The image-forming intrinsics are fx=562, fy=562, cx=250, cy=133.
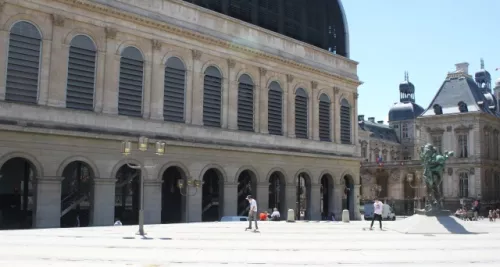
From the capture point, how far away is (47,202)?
117 feet

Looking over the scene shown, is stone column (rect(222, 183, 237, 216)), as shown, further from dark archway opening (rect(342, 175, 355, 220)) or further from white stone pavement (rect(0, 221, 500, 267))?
dark archway opening (rect(342, 175, 355, 220))

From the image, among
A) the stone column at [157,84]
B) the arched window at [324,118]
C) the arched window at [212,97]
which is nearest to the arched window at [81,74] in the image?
the stone column at [157,84]

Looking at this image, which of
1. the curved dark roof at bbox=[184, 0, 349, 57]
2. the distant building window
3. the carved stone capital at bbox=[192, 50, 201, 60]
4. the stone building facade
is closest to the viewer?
the stone building facade

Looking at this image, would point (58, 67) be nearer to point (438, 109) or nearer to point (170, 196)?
point (170, 196)

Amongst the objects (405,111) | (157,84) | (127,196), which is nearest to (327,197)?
(127,196)

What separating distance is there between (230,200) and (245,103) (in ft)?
28.7

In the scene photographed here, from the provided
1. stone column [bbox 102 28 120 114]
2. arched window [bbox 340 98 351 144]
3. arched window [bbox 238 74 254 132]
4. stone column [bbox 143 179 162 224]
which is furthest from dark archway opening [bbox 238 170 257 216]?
stone column [bbox 102 28 120 114]

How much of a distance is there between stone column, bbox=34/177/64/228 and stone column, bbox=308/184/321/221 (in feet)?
84.4

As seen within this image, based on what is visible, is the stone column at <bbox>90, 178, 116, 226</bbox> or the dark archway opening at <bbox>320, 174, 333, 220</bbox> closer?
the stone column at <bbox>90, 178, 116, 226</bbox>

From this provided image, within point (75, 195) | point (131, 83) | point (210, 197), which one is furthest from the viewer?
point (210, 197)

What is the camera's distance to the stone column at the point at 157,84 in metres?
42.1

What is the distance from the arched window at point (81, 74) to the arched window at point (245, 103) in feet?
46.6

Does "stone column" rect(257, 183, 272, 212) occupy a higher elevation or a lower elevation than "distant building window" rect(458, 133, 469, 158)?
lower

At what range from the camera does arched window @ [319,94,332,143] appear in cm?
5703
